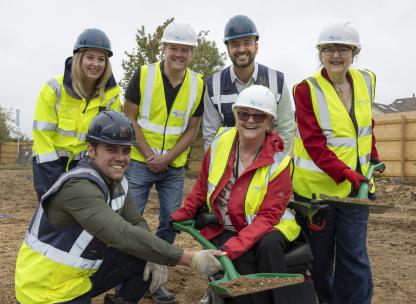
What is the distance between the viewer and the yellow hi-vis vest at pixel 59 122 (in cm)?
385

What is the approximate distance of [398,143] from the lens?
16.2 meters

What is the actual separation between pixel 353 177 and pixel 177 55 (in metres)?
1.82

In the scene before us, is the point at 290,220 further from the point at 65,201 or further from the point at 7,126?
the point at 7,126

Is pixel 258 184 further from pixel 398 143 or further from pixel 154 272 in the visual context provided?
pixel 398 143

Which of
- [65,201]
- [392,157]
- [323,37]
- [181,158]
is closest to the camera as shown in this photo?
[65,201]

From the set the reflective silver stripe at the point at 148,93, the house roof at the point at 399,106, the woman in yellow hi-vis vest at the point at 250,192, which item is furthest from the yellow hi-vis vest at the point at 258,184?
the house roof at the point at 399,106

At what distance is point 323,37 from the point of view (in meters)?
3.51

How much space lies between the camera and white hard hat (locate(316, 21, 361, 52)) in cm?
346

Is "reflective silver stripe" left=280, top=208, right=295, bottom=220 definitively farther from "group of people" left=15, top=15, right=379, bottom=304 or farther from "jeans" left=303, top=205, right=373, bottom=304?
"jeans" left=303, top=205, right=373, bottom=304

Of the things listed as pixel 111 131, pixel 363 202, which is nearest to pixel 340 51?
pixel 363 202

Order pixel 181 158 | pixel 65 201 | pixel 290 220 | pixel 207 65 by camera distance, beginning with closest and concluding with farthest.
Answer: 1. pixel 65 201
2. pixel 290 220
3. pixel 181 158
4. pixel 207 65

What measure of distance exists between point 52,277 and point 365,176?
227cm

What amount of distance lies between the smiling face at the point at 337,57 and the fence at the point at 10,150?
131ft

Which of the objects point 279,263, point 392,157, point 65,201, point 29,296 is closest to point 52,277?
point 29,296
